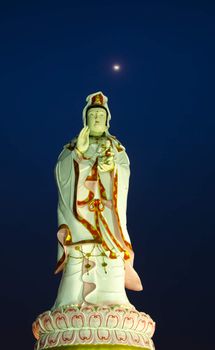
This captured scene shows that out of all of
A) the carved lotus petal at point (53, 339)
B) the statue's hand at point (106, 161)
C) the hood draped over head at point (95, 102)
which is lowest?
the carved lotus petal at point (53, 339)

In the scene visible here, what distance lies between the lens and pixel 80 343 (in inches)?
270

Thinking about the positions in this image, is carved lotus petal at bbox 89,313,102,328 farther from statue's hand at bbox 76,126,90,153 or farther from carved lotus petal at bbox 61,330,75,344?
statue's hand at bbox 76,126,90,153

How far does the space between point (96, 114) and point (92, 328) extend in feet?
9.49

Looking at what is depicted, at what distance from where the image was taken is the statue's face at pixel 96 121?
8484 millimetres

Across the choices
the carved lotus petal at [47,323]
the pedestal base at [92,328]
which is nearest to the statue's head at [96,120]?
the pedestal base at [92,328]

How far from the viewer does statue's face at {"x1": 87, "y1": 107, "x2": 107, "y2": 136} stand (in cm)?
848

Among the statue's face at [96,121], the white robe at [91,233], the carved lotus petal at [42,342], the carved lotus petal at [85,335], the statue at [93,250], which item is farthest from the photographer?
the statue's face at [96,121]

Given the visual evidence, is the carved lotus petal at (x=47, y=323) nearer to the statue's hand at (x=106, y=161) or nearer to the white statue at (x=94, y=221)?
the white statue at (x=94, y=221)

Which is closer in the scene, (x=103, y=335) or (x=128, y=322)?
(x=103, y=335)

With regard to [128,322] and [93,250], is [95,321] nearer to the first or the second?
[128,322]

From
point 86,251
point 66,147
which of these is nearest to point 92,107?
point 66,147

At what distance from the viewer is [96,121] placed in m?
8.49

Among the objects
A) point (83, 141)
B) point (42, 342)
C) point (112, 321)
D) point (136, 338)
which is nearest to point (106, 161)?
point (83, 141)

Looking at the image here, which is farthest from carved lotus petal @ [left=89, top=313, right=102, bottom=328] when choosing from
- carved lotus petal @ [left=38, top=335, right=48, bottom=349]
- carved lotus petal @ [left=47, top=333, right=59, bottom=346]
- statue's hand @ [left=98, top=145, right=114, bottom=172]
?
statue's hand @ [left=98, top=145, right=114, bottom=172]
